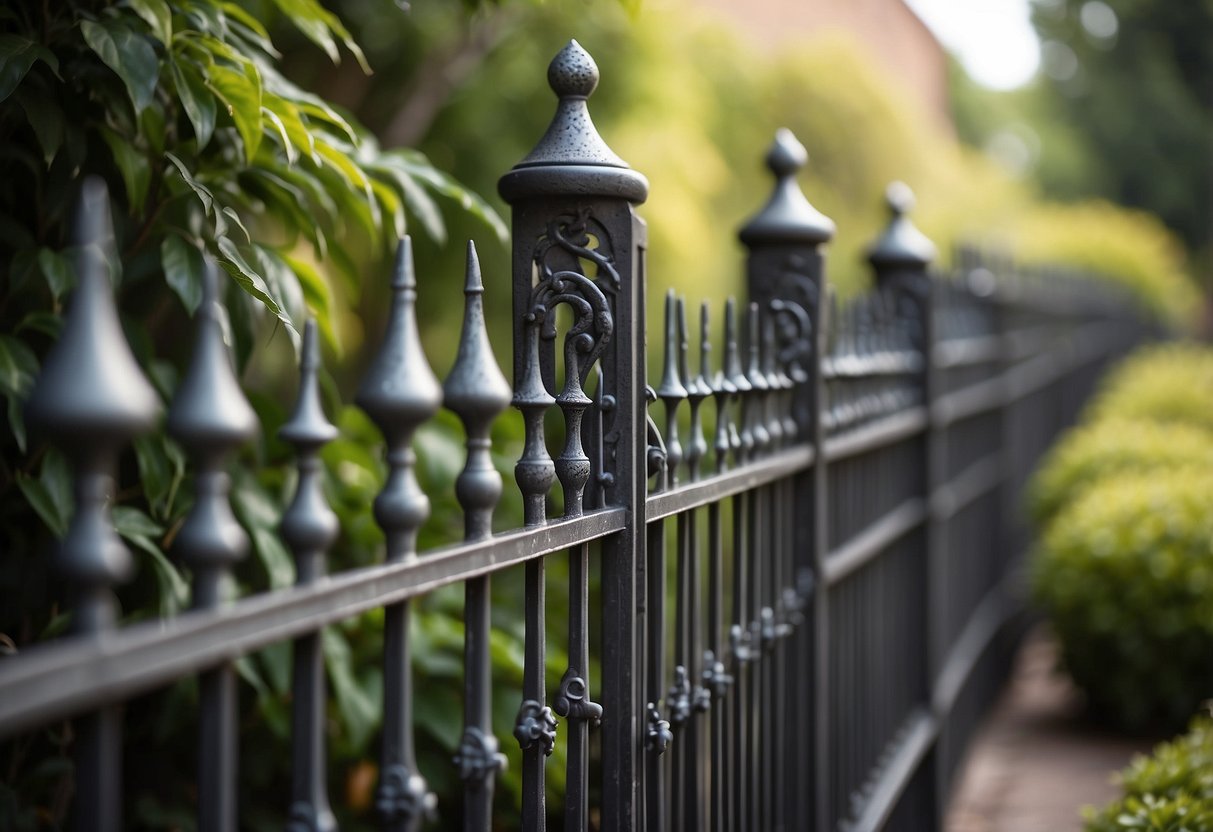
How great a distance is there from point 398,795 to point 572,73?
3.67 feet

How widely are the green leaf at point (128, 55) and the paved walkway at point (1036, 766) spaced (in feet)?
13.0

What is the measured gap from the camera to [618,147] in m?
9.98

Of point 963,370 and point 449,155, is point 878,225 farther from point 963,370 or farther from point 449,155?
point 963,370

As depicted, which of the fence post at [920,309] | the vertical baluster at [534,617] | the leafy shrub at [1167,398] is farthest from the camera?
the leafy shrub at [1167,398]

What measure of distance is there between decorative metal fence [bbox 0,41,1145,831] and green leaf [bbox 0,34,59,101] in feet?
2.25

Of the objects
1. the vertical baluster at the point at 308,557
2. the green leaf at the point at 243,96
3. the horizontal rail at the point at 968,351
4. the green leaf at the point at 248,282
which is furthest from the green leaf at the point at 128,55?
the horizontal rail at the point at 968,351

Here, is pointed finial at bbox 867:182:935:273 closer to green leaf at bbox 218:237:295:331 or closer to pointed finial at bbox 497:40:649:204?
pointed finial at bbox 497:40:649:204

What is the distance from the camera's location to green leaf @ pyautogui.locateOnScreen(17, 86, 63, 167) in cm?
177

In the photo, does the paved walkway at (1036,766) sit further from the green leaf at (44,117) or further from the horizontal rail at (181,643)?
the green leaf at (44,117)

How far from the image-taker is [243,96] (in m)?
1.82

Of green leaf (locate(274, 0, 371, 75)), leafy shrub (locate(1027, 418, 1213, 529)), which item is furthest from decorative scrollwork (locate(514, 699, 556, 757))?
leafy shrub (locate(1027, 418, 1213, 529))

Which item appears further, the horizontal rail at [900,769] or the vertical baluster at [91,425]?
the horizontal rail at [900,769]

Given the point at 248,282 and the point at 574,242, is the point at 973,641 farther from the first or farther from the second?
the point at 248,282

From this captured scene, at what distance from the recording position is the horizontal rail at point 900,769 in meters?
3.21
